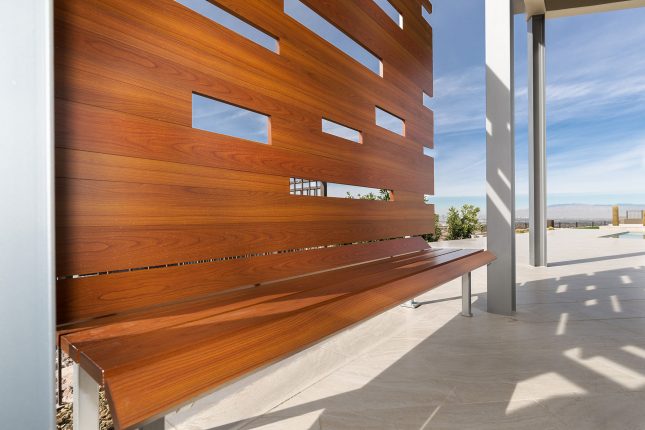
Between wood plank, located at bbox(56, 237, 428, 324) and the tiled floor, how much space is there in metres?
0.54

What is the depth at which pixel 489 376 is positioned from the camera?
1.75 metres

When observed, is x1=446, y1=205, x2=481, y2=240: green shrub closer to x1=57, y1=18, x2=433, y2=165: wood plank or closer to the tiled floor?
the tiled floor

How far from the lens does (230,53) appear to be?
4.61ft

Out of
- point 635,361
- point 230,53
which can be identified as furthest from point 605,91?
point 230,53

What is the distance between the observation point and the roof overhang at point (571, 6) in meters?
4.82

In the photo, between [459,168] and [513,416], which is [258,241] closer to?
[513,416]

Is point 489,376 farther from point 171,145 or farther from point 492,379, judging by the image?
point 171,145

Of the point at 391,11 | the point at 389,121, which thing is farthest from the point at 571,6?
the point at 389,121

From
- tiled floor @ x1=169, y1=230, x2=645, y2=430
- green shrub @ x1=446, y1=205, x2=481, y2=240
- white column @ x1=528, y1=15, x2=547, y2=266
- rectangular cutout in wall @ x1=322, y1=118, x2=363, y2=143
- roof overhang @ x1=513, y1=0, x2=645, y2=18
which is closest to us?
tiled floor @ x1=169, y1=230, x2=645, y2=430

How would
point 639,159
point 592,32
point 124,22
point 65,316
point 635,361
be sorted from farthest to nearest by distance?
point 639,159, point 592,32, point 635,361, point 124,22, point 65,316

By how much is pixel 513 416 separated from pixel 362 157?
1.45m

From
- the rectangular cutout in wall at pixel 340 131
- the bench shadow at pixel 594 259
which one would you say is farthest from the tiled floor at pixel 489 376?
the bench shadow at pixel 594 259

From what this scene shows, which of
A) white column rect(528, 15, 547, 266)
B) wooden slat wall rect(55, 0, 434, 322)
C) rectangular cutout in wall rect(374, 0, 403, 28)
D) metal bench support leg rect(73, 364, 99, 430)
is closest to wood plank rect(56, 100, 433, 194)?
wooden slat wall rect(55, 0, 434, 322)

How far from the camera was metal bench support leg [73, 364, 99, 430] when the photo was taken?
764mm
